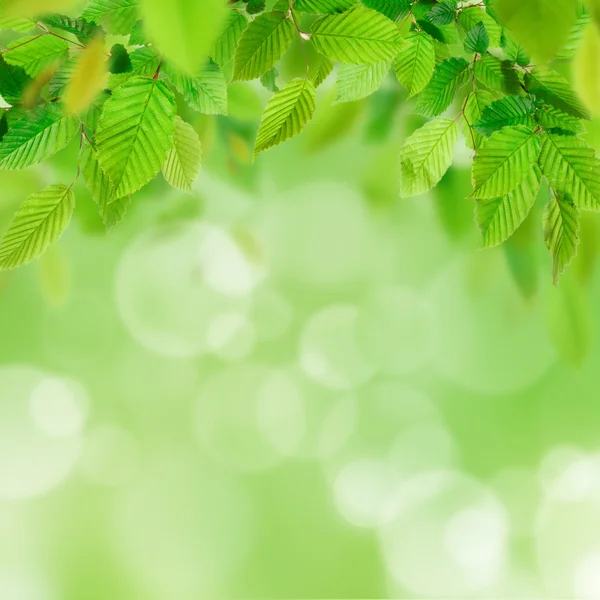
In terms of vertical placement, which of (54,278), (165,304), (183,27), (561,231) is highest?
(183,27)

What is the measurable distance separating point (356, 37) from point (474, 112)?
8 cm

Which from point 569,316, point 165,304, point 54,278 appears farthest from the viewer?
point 165,304

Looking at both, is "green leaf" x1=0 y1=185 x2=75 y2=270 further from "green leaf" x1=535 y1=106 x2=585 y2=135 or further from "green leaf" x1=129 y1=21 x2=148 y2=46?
"green leaf" x1=535 y1=106 x2=585 y2=135

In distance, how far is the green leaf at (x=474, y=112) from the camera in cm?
30

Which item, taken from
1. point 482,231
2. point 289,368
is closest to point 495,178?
point 482,231

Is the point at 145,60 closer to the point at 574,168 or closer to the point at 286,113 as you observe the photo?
the point at 286,113

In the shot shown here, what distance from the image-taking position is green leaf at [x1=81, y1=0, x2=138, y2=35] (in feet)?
0.85

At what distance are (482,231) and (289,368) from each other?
219 centimetres

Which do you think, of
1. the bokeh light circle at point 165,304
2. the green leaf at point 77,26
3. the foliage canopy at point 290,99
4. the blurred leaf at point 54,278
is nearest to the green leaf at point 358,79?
the foliage canopy at point 290,99

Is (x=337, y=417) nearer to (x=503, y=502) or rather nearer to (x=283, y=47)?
(x=503, y=502)

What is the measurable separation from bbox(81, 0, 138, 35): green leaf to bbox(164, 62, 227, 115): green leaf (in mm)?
31

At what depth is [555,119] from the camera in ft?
0.90

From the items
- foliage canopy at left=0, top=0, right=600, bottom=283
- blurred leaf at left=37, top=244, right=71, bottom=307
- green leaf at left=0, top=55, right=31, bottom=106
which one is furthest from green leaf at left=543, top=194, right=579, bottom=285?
blurred leaf at left=37, top=244, right=71, bottom=307

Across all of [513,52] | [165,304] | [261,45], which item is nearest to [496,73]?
[513,52]
